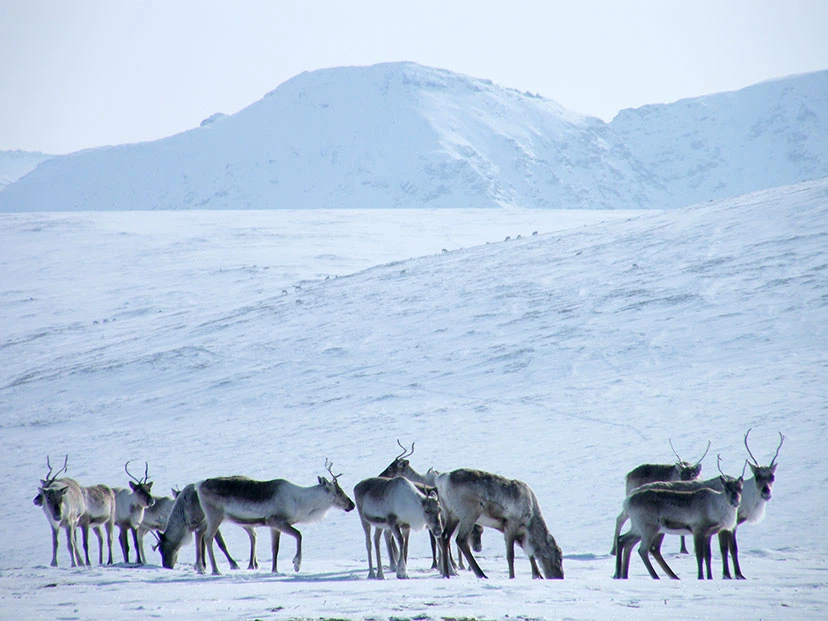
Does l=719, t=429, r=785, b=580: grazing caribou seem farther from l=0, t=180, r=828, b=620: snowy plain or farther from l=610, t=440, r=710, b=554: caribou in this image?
l=610, t=440, r=710, b=554: caribou

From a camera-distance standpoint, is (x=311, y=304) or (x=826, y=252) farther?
(x=311, y=304)

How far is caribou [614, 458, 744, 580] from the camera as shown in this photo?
10.7m

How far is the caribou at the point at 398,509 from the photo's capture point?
36.0 ft

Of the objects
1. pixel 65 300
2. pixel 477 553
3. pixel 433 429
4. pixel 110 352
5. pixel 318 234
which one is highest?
pixel 318 234

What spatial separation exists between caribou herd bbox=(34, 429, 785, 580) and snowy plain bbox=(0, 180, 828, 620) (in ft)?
1.56

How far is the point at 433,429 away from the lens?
20844 millimetres

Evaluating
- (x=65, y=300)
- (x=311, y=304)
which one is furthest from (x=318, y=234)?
(x=311, y=304)

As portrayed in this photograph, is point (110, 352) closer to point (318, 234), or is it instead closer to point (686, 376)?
point (686, 376)

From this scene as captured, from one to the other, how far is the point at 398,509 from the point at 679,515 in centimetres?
331

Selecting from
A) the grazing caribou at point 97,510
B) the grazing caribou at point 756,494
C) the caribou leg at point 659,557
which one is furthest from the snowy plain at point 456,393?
the grazing caribou at point 97,510

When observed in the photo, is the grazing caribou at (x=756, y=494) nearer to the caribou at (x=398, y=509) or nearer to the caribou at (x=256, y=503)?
the caribou at (x=398, y=509)

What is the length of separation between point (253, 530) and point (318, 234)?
163 ft

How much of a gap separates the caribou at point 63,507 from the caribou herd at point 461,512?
0.05 feet

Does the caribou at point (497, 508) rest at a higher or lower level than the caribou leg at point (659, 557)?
higher
